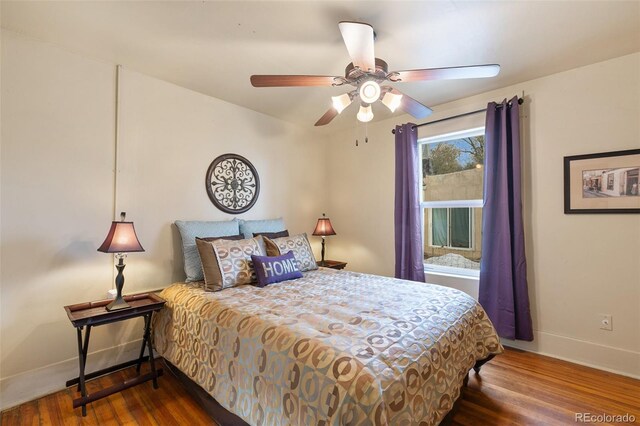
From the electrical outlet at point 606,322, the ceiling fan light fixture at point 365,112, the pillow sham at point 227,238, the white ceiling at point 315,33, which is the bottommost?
the electrical outlet at point 606,322

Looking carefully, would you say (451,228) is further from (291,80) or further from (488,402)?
(291,80)

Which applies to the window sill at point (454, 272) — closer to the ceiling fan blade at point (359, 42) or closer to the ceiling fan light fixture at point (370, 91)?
the ceiling fan light fixture at point (370, 91)

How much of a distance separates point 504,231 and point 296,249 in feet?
6.53

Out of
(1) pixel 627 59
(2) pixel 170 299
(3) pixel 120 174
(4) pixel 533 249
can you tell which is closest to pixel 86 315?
(2) pixel 170 299

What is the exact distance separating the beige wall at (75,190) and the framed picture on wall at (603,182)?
340 cm

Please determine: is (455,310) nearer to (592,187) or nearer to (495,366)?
(495,366)

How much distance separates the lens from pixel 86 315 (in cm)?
188

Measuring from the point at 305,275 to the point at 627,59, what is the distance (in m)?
3.19

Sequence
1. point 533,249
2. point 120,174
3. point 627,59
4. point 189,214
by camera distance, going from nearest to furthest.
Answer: point 627,59
point 120,174
point 533,249
point 189,214

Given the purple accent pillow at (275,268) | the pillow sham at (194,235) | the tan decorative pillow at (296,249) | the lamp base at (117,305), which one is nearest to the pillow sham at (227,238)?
the pillow sham at (194,235)

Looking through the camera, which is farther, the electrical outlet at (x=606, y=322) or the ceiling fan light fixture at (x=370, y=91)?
the electrical outlet at (x=606, y=322)

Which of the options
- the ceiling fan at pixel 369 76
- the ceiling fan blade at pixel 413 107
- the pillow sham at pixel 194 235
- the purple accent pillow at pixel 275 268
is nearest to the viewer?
the ceiling fan at pixel 369 76

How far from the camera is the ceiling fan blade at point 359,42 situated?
146cm

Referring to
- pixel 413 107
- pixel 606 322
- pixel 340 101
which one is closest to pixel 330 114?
pixel 340 101
